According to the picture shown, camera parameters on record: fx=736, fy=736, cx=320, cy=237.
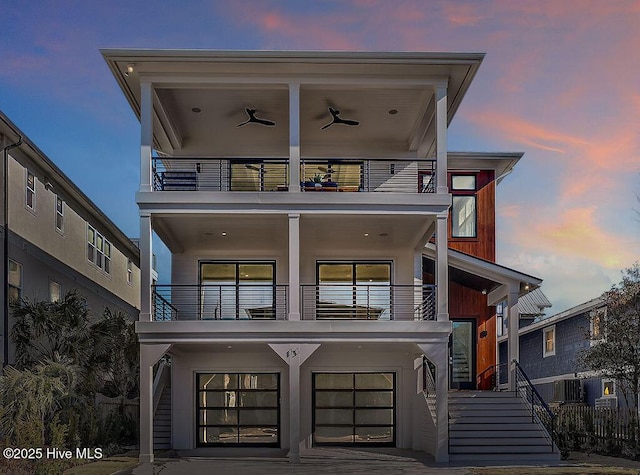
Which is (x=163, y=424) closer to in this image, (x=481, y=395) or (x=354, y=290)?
(x=354, y=290)

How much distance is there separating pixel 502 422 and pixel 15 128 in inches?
562

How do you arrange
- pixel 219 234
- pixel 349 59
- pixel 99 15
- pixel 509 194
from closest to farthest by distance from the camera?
pixel 349 59 < pixel 219 234 < pixel 99 15 < pixel 509 194

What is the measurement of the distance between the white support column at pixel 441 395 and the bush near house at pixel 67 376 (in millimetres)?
7854

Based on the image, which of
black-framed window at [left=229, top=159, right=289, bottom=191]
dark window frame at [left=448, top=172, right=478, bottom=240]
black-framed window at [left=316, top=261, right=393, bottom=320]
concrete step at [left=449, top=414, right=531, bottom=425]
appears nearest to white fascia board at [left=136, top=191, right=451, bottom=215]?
black-framed window at [left=229, top=159, right=289, bottom=191]

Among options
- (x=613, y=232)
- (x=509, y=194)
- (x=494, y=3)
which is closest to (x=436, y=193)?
(x=494, y=3)

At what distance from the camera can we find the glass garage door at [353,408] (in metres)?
20.0

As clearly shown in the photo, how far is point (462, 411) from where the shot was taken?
18312mm

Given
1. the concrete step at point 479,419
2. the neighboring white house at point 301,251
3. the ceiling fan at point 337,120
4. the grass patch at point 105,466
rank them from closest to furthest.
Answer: the grass patch at point 105,466 < the neighboring white house at point 301,251 < the concrete step at point 479,419 < the ceiling fan at point 337,120

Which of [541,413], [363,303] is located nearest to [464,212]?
[363,303]

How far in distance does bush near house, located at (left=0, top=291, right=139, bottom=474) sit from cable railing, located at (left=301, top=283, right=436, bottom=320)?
5.43 m

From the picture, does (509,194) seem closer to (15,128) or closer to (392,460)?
(392,460)

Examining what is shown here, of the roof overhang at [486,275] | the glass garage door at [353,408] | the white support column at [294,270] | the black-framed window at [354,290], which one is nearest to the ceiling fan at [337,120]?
the white support column at [294,270]

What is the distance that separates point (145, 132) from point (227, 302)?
18.1ft

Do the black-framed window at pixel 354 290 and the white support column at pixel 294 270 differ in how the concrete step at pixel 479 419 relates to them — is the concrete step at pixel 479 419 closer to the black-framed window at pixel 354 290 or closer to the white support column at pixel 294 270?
the black-framed window at pixel 354 290
